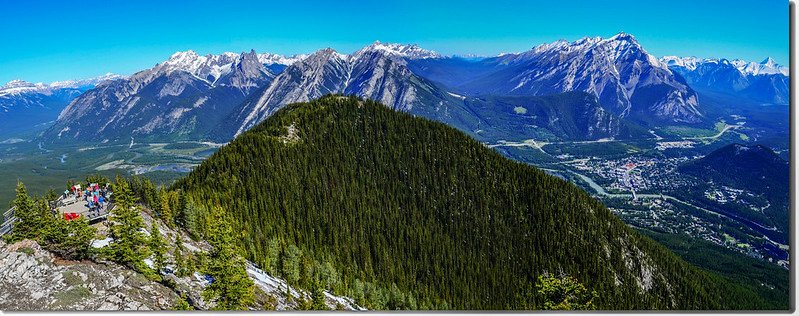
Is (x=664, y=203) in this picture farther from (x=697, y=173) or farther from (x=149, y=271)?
(x=149, y=271)

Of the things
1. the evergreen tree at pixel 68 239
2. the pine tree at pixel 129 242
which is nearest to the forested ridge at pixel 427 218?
the pine tree at pixel 129 242

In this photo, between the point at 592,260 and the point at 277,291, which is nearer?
the point at 277,291

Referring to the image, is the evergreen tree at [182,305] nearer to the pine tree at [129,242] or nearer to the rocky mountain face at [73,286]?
the rocky mountain face at [73,286]

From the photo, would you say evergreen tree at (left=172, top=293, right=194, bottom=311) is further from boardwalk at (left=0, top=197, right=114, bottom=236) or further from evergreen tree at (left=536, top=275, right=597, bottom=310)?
evergreen tree at (left=536, top=275, right=597, bottom=310)

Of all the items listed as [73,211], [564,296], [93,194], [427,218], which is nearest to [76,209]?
[73,211]

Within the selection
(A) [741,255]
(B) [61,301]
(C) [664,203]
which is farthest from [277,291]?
(C) [664,203]

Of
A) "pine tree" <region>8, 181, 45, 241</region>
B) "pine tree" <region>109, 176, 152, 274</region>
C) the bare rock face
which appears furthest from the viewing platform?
the bare rock face
